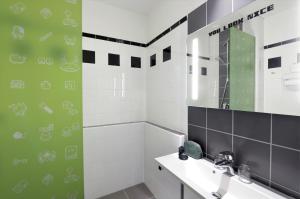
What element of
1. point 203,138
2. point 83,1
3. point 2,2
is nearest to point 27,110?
point 2,2

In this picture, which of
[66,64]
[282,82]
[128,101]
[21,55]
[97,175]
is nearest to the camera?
[282,82]

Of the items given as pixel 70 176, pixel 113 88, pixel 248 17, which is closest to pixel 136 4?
pixel 113 88

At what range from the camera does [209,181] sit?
3.59 feet

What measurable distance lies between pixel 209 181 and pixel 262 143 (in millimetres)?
456

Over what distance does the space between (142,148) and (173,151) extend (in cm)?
76

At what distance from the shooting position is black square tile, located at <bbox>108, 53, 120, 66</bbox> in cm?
193

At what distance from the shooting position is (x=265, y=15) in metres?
0.87

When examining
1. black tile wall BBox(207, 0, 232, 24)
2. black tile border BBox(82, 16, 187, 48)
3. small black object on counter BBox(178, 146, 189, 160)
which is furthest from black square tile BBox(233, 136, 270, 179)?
black tile border BBox(82, 16, 187, 48)

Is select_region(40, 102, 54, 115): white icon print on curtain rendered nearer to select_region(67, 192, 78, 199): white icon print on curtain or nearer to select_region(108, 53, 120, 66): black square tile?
select_region(108, 53, 120, 66): black square tile

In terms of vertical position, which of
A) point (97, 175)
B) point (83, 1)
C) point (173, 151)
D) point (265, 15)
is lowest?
point (97, 175)

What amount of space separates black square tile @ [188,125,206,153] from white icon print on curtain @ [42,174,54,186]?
1520 mm

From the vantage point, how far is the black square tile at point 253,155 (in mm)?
880

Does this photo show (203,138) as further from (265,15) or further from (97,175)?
(97,175)

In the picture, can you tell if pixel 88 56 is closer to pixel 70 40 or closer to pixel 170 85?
pixel 70 40
